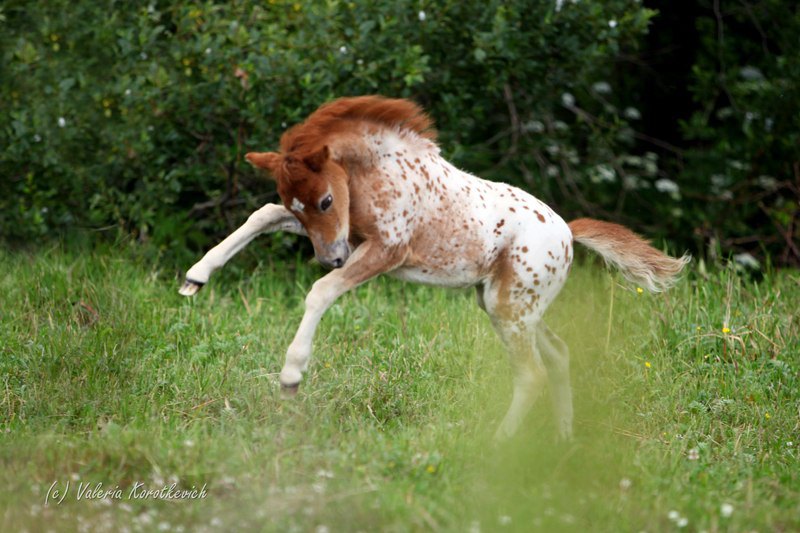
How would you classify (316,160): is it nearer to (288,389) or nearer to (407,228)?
(407,228)

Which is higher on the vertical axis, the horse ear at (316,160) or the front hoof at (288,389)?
the horse ear at (316,160)

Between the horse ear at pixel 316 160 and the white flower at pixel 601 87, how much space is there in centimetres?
622

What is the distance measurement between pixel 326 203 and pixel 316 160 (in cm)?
19

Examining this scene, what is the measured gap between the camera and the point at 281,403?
17.9 ft

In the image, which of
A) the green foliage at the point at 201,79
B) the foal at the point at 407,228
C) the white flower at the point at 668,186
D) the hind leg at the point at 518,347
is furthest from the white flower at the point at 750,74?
the hind leg at the point at 518,347

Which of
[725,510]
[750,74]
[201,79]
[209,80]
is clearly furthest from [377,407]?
[750,74]

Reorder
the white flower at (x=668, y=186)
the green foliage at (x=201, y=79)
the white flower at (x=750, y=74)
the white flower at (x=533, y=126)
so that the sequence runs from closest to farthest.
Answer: the green foliage at (x=201, y=79) < the white flower at (x=533, y=126) < the white flower at (x=668, y=186) < the white flower at (x=750, y=74)

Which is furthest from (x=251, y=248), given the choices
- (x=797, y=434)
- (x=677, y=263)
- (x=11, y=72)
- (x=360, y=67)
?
(x=797, y=434)

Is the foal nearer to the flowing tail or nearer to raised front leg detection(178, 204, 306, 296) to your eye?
raised front leg detection(178, 204, 306, 296)

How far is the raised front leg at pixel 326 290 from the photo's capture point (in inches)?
182

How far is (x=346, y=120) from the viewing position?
4.99m

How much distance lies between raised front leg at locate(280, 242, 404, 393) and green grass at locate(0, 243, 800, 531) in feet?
1.33

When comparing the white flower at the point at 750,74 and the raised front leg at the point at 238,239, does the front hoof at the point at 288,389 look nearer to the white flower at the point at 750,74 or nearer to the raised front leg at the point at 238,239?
the raised front leg at the point at 238,239

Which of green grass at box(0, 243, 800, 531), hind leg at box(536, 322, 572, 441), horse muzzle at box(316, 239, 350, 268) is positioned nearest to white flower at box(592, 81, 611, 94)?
green grass at box(0, 243, 800, 531)
